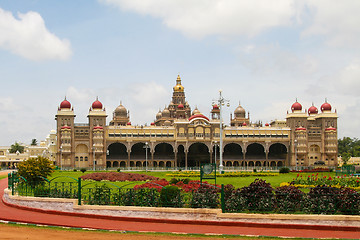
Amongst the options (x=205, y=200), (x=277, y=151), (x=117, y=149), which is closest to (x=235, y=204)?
(x=205, y=200)

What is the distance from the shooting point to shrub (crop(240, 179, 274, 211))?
1764 cm

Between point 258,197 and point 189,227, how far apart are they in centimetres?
334

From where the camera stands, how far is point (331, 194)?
56.7ft

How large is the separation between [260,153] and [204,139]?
53.4 ft

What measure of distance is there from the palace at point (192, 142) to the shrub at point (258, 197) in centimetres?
5454

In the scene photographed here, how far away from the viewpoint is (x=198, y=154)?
85.2m

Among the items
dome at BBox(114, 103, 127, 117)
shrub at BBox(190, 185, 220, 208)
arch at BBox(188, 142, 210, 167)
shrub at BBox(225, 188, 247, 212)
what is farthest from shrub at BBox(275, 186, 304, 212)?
dome at BBox(114, 103, 127, 117)

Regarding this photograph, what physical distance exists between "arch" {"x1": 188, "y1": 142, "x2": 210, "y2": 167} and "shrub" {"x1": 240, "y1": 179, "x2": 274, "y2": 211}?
212 feet

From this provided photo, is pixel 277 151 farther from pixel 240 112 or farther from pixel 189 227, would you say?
pixel 189 227

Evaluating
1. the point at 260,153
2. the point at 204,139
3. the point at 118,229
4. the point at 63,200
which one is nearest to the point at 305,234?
the point at 118,229

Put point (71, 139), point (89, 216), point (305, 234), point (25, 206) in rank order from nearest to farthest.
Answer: point (305, 234) < point (89, 216) < point (25, 206) < point (71, 139)

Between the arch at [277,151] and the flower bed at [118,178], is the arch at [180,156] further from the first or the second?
the flower bed at [118,178]

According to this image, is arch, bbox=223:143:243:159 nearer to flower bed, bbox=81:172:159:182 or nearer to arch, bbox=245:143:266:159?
arch, bbox=245:143:266:159

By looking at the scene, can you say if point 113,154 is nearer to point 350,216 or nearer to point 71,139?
point 71,139
